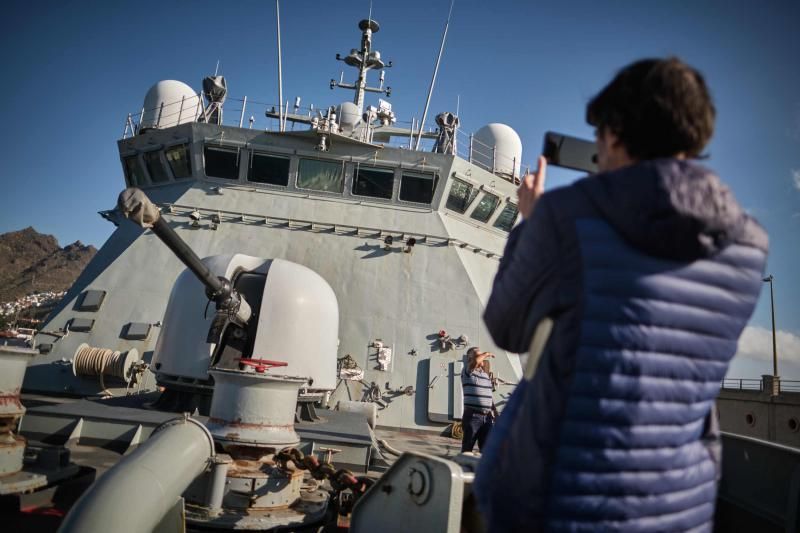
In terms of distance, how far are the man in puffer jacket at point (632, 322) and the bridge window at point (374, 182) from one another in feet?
28.4

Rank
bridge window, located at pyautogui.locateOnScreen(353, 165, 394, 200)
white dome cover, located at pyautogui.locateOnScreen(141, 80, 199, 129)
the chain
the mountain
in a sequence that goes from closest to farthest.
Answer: the chain < bridge window, located at pyautogui.locateOnScreen(353, 165, 394, 200) < white dome cover, located at pyautogui.locateOnScreen(141, 80, 199, 129) < the mountain

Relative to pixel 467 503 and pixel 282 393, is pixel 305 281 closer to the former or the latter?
pixel 282 393

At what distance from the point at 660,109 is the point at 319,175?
888 cm

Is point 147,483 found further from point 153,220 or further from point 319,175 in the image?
point 319,175

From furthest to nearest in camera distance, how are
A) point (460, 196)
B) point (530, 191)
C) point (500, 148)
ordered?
point (500, 148), point (460, 196), point (530, 191)

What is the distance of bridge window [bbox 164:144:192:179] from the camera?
9.55m

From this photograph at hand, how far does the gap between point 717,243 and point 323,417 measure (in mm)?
5692

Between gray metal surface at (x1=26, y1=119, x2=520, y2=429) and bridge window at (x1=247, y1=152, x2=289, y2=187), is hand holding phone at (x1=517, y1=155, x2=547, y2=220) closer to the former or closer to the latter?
gray metal surface at (x1=26, y1=119, x2=520, y2=429)

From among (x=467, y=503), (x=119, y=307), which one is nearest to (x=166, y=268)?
(x=119, y=307)

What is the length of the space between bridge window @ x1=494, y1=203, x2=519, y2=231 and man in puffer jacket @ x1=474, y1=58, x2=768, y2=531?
9516 mm

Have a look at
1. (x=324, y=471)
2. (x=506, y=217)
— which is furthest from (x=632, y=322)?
(x=506, y=217)

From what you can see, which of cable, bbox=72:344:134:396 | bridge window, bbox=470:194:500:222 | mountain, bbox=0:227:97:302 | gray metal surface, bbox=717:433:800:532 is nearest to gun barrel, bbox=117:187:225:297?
cable, bbox=72:344:134:396

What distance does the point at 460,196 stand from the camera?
9.79m

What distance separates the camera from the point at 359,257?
29.2ft
